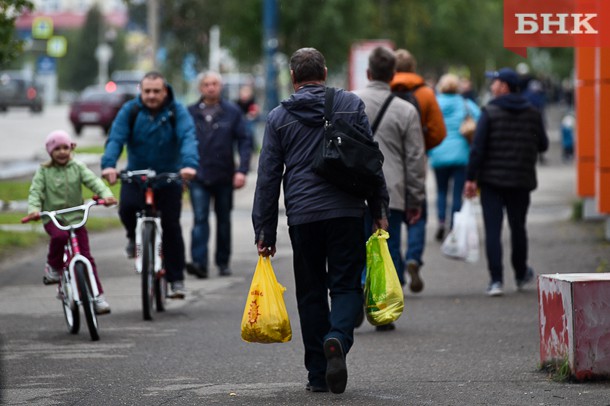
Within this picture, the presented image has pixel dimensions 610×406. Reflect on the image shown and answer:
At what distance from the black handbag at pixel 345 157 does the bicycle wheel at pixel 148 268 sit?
3.39 m

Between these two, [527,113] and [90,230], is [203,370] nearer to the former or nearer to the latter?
[527,113]

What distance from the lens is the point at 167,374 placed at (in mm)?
8297

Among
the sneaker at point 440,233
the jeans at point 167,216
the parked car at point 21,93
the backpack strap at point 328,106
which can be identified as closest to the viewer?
the backpack strap at point 328,106

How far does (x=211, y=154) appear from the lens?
13.4 m

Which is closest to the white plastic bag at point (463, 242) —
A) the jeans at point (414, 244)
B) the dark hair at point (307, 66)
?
the jeans at point (414, 244)

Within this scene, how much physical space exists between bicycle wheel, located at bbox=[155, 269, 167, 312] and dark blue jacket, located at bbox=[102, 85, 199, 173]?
0.83 m

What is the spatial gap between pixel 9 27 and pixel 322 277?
337 inches

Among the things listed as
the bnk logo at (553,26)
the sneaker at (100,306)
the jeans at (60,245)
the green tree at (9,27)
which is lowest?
the sneaker at (100,306)

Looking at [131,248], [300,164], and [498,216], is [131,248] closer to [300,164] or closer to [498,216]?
[498,216]

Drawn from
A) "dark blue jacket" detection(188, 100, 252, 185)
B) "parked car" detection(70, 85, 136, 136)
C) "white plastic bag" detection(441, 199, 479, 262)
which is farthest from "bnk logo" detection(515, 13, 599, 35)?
"parked car" detection(70, 85, 136, 136)

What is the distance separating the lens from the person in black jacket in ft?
38.0

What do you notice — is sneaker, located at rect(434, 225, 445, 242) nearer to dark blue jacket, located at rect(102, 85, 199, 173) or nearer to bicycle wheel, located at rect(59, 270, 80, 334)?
dark blue jacket, located at rect(102, 85, 199, 173)

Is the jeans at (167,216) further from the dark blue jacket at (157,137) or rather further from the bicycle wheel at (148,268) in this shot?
the bicycle wheel at (148,268)

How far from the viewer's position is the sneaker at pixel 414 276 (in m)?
11.6
